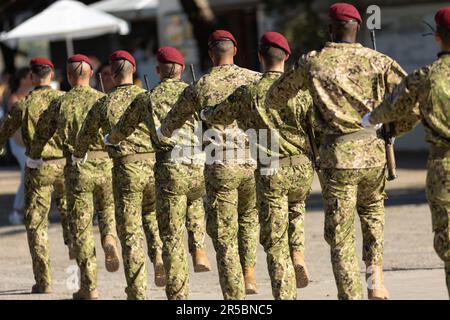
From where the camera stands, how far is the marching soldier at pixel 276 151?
9.89m

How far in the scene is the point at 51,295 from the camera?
1263 centimetres

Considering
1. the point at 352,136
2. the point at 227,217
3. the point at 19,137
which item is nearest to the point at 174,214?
the point at 227,217

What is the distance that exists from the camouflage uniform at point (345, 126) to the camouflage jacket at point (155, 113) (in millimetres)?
1636

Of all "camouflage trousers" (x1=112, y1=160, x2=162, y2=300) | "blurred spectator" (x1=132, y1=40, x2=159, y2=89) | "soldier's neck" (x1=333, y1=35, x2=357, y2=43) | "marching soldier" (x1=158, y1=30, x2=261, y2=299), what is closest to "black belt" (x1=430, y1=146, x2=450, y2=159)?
"soldier's neck" (x1=333, y1=35, x2=357, y2=43)

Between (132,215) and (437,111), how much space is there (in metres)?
3.48

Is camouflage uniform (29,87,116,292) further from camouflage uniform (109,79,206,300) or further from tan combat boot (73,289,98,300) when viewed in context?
camouflage uniform (109,79,206,300)

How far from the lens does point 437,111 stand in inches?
332

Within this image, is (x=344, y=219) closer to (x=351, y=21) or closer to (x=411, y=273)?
(x=351, y=21)

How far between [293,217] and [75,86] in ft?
8.13

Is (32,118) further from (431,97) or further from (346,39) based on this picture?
(431,97)

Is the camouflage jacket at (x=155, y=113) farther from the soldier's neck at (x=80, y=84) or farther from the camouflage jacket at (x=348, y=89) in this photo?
the camouflage jacket at (x=348, y=89)

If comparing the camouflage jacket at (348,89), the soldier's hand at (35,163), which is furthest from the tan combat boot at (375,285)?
the soldier's hand at (35,163)

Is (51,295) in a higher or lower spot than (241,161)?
lower
